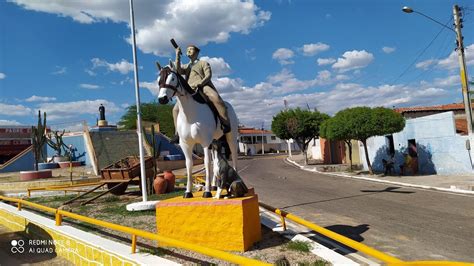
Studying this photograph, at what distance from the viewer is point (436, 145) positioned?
1906 cm

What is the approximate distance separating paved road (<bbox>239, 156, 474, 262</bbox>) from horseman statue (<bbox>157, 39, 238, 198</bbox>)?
3.38m

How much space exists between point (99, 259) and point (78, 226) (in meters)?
2.44

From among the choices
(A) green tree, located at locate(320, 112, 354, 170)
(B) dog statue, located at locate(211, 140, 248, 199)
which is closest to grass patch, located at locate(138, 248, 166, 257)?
(B) dog statue, located at locate(211, 140, 248, 199)

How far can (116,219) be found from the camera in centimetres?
810

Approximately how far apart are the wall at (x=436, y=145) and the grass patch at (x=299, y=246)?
15.5 m

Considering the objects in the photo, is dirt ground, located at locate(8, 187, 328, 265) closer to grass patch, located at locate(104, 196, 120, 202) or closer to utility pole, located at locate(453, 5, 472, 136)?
grass patch, located at locate(104, 196, 120, 202)

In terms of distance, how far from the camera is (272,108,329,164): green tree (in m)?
34.4

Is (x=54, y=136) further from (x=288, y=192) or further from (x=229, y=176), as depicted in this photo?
(x=229, y=176)

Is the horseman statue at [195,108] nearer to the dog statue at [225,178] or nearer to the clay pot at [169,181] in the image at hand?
the dog statue at [225,178]

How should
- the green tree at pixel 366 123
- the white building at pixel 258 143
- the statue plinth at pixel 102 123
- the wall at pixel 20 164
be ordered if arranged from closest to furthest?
1. the green tree at pixel 366 123
2. the wall at pixel 20 164
3. the statue plinth at pixel 102 123
4. the white building at pixel 258 143

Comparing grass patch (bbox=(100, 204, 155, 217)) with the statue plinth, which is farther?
the statue plinth

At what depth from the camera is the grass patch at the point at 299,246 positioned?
5.28 metres

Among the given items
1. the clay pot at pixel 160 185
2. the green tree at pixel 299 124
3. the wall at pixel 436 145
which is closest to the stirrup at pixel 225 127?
the clay pot at pixel 160 185

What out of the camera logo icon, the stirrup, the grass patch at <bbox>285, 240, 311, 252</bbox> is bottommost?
the camera logo icon
